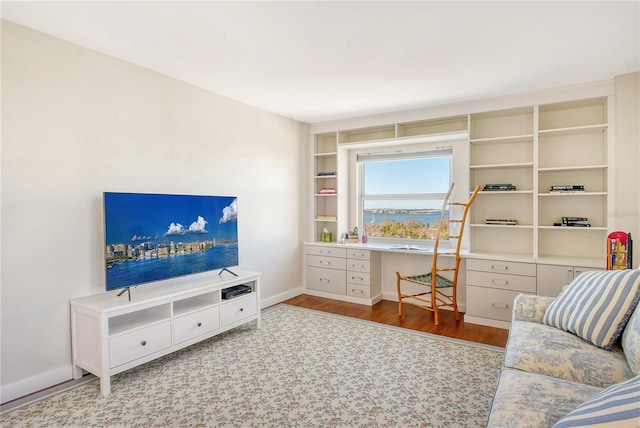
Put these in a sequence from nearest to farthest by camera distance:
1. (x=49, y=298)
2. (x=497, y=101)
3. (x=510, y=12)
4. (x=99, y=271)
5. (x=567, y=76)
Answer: (x=510, y=12) → (x=49, y=298) → (x=99, y=271) → (x=567, y=76) → (x=497, y=101)

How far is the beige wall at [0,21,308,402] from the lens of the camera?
2.19m

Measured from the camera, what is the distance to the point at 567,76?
3059mm

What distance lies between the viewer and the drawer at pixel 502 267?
3338 mm

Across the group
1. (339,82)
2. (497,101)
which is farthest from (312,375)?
(497,101)

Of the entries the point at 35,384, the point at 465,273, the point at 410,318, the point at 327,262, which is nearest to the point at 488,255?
the point at 465,273

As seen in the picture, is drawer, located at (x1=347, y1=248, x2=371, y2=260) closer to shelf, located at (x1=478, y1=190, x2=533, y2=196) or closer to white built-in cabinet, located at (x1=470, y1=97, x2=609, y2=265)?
white built-in cabinet, located at (x1=470, y1=97, x2=609, y2=265)

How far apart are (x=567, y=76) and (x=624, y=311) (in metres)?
2.27

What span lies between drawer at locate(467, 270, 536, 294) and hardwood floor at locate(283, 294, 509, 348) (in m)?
0.44

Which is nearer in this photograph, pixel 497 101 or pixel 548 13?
pixel 548 13

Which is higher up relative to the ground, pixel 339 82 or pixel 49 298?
pixel 339 82

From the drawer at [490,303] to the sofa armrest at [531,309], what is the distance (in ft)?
3.74

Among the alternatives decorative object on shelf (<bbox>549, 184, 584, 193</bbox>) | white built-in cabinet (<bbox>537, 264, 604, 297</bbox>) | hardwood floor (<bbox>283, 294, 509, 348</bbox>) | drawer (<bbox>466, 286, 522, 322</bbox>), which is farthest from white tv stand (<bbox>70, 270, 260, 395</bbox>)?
decorative object on shelf (<bbox>549, 184, 584, 193</bbox>)

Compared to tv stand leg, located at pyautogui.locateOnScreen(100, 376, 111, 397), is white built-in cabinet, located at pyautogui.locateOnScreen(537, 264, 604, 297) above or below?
above

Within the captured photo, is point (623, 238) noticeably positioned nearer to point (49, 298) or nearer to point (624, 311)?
point (624, 311)
